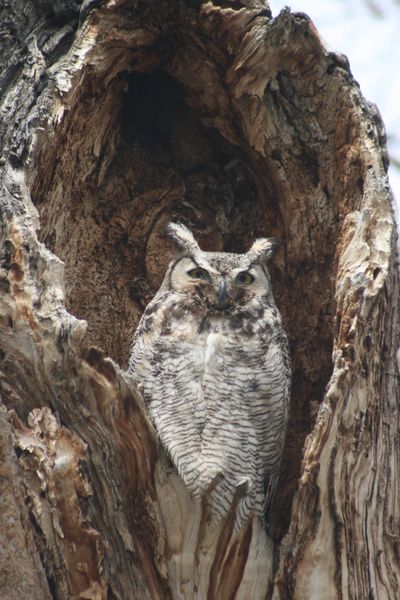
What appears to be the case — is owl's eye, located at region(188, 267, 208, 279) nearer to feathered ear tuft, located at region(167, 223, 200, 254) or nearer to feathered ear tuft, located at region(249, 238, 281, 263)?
feathered ear tuft, located at region(167, 223, 200, 254)

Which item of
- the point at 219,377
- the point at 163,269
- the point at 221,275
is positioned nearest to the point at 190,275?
the point at 221,275

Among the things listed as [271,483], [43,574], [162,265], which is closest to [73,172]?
[162,265]

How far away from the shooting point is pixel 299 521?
8.11 feet

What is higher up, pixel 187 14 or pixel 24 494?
pixel 187 14

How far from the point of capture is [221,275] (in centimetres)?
305

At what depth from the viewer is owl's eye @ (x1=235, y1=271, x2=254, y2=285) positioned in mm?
3104

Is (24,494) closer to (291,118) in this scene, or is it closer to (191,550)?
(191,550)

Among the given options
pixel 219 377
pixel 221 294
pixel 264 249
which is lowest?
pixel 219 377

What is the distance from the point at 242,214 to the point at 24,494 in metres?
1.83

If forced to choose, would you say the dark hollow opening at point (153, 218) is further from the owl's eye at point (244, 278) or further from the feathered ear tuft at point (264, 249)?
the owl's eye at point (244, 278)

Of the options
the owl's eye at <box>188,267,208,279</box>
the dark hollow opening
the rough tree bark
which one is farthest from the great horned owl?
the dark hollow opening

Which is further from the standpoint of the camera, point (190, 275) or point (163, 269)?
point (163, 269)

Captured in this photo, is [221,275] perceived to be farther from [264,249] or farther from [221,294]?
[264,249]

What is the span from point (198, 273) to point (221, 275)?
10 cm
